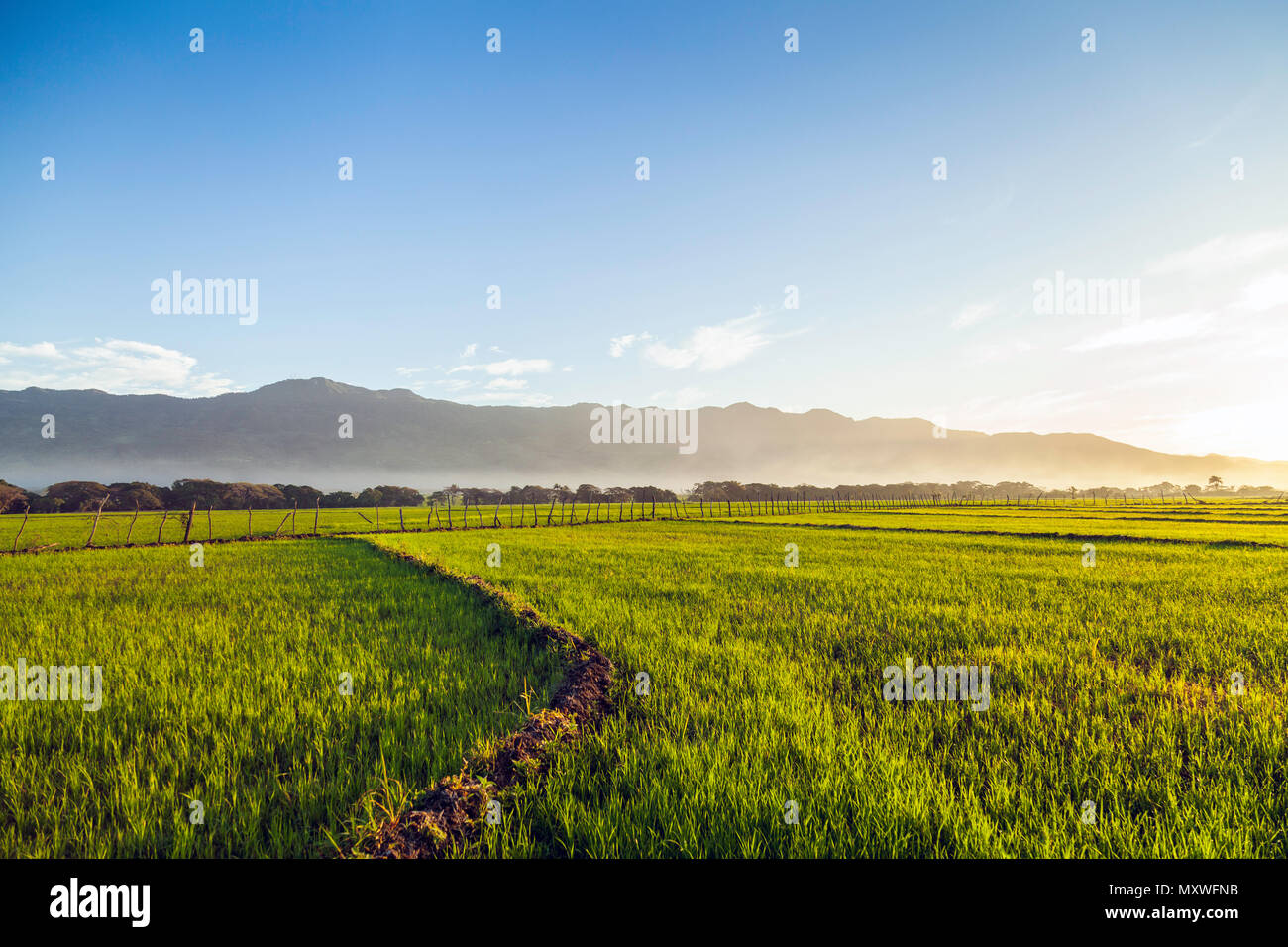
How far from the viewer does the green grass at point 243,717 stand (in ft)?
9.91

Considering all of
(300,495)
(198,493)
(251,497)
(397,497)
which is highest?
(198,493)

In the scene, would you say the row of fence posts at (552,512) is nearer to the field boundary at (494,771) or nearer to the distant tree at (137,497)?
the distant tree at (137,497)

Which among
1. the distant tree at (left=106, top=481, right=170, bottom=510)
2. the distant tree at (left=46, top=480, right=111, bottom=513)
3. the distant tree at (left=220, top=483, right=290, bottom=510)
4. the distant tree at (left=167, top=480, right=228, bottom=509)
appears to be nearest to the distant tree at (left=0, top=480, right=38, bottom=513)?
the distant tree at (left=46, top=480, right=111, bottom=513)

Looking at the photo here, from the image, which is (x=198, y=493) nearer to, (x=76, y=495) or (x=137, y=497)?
(x=137, y=497)

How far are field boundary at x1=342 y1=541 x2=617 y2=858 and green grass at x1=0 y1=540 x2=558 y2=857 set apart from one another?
0.24 m

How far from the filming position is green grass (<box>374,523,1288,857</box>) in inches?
110

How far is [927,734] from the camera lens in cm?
404

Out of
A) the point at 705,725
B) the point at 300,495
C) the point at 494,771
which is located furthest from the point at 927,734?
the point at 300,495

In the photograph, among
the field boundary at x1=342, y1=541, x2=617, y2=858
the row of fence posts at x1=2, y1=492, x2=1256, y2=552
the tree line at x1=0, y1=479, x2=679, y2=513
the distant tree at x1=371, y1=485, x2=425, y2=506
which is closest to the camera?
the field boundary at x1=342, y1=541, x2=617, y2=858

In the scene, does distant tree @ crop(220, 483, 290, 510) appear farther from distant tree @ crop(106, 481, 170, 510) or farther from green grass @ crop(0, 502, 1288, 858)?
green grass @ crop(0, 502, 1288, 858)

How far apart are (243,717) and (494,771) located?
8.92 feet

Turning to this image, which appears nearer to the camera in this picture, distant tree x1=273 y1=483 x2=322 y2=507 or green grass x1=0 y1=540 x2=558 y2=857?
green grass x1=0 y1=540 x2=558 y2=857

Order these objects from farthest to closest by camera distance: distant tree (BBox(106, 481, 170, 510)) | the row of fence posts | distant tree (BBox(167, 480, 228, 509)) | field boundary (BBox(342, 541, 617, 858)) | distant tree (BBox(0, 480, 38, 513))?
distant tree (BBox(167, 480, 228, 509)) < distant tree (BBox(106, 481, 170, 510)) < distant tree (BBox(0, 480, 38, 513)) < the row of fence posts < field boundary (BBox(342, 541, 617, 858))
